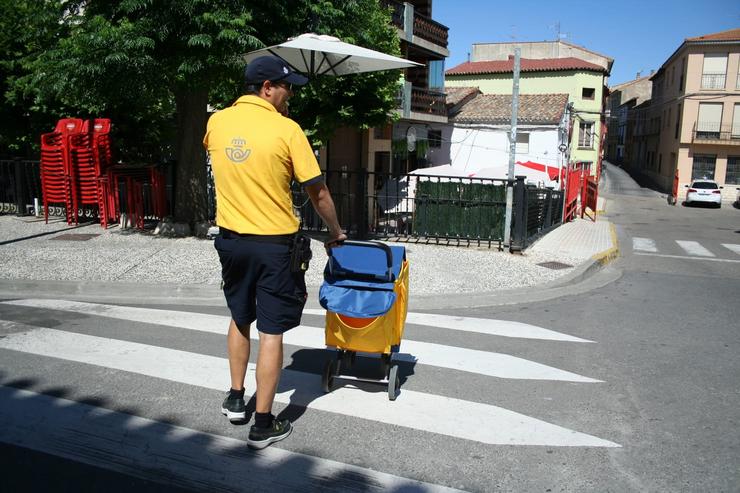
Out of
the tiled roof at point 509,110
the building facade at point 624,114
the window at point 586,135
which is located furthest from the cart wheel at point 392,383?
the building facade at point 624,114

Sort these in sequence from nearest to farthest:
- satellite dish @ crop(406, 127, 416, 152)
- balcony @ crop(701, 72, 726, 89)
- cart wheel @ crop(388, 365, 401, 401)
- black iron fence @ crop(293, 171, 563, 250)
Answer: cart wheel @ crop(388, 365, 401, 401) → black iron fence @ crop(293, 171, 563, 250) → satellite dish @ crop(406, 127, 416, 152) → balcony @ crop(701, 72, 726, 89)

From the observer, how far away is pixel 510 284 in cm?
859

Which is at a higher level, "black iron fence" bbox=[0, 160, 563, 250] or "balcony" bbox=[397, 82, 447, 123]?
"balcony" bbox=[397, 82, 447, 123]

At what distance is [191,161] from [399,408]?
7.93m

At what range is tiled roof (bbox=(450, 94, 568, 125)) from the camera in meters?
32.5

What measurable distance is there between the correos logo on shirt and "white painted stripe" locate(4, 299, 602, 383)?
2.42 m

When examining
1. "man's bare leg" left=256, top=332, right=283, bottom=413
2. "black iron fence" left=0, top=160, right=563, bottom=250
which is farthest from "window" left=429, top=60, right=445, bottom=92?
"man's bare leg" left=256, top=332, right=283, bottom=413

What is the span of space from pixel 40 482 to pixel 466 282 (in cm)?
627

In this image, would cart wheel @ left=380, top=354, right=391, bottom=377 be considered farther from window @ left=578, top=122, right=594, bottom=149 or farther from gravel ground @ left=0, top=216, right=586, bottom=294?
window @ left=578, top=122, right=594, bottom=149

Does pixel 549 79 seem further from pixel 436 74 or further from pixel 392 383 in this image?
pixel 392 383

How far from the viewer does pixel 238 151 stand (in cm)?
328

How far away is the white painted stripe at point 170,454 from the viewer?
10.0 feet

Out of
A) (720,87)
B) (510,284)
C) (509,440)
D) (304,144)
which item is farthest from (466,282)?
(720,87)

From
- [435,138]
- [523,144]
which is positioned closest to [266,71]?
[435,138]
